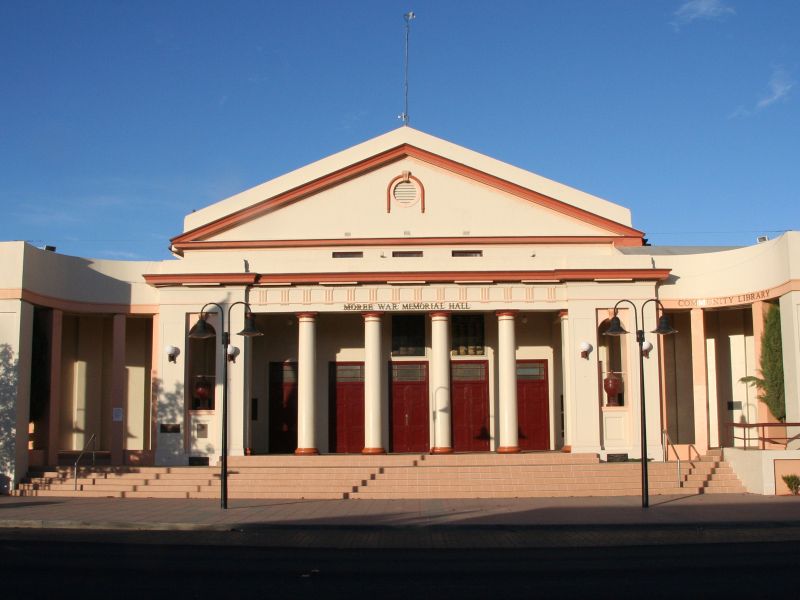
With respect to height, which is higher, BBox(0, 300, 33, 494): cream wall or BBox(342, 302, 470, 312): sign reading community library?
BBox(342, 302, 470, 312): sign reading community library

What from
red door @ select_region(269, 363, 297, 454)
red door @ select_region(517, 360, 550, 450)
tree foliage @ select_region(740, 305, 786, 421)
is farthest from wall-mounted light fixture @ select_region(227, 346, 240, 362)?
tree foliage @ select_region(740, 305, 786, 421)

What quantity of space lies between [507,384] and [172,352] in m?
9.97

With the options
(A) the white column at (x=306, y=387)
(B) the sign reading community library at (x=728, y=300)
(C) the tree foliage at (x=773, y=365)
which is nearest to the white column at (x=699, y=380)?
(B) the sign reading community library at (x=728, y=300)

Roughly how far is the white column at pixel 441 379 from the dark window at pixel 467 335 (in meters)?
2.06

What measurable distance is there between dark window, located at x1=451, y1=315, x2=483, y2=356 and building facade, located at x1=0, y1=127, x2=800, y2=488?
65 millimetres

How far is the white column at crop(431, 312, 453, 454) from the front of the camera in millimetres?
27422

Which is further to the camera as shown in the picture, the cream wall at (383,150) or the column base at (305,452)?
the cream wall at (383,150)

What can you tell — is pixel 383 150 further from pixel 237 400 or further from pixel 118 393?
pixel 118 393

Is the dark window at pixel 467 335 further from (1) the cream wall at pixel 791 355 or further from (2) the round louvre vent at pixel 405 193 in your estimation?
(1) the cream wall at pixel 791 355

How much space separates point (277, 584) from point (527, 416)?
1836 cm

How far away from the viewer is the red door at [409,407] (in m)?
29.4

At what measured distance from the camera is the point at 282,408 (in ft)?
98.1

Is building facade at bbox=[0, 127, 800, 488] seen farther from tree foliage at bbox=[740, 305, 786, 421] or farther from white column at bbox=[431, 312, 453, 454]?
tree foliage at bbox=[740, 305, 786, 421]

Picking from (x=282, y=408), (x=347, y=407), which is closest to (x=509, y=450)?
(x=347, y=407)
